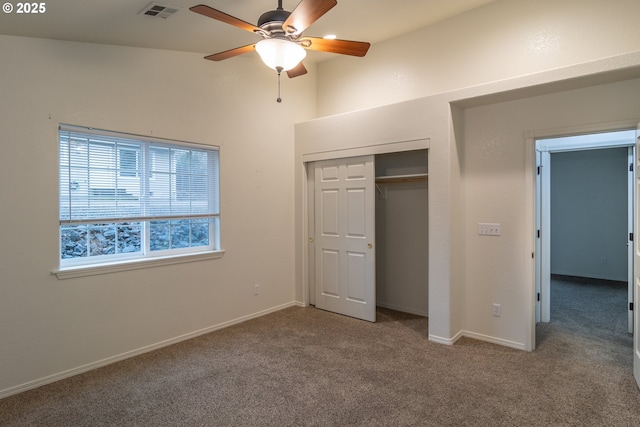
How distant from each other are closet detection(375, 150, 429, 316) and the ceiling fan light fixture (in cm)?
233

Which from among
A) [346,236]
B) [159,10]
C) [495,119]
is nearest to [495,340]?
[346,236]

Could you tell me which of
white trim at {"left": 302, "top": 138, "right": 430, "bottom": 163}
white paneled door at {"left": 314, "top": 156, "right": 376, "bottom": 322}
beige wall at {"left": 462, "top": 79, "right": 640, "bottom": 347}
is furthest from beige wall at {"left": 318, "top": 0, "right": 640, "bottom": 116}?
white paneled door at {"left": 314, "top": 156, "right": 376, "bottom": 322}

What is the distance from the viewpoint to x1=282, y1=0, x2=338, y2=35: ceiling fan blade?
6.25 ft

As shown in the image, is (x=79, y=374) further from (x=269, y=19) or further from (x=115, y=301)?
(x=269, y=19)

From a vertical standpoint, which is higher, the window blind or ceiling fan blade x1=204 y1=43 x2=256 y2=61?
ceiling fan blade x1=204 y1=43 x2=256 y2=61

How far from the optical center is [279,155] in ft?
15.4

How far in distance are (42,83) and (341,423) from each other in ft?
11.1

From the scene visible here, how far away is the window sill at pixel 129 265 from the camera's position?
117 inches

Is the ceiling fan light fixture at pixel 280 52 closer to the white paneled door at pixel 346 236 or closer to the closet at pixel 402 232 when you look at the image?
the white paneled door at pixel 346 236

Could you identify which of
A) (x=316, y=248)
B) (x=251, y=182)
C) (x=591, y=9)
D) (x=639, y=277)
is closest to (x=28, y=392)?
(x=251, y=182)

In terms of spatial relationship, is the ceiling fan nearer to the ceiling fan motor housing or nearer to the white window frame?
the ceiling fan motor housing

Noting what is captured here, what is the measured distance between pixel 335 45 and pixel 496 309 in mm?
2926

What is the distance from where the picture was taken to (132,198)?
3.41 meters

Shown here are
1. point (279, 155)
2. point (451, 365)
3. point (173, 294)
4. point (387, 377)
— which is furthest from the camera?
point (279, 155)
